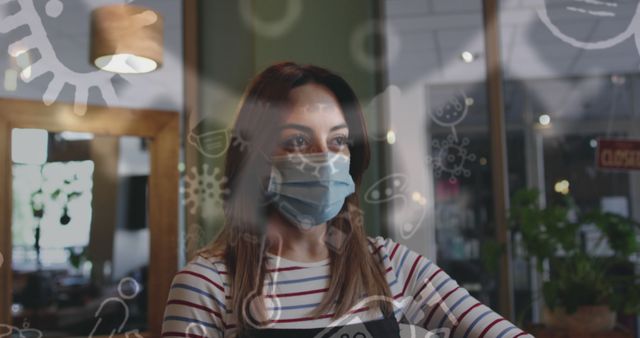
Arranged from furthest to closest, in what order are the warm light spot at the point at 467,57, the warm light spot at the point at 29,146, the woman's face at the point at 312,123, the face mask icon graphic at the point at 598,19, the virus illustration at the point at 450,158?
the warm light spot at the point at 467,57 → the virus illustration at the point at 450,158 → the face mask icon graphic at the point at 598,19 → the warm light spot at the point at 29,146 → the woman's face at the point at 312,123

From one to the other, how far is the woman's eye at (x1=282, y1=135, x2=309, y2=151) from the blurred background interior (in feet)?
1.44

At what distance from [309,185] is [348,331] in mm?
294

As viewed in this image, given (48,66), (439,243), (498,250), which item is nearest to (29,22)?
(48,66)

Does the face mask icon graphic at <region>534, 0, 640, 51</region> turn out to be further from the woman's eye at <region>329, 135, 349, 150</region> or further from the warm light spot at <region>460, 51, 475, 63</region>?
the woman's eye at <region>329, 135, 349, 150</region>

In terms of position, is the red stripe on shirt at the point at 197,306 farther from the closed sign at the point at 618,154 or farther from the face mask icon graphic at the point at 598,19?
the closed sign at the point at 618,154

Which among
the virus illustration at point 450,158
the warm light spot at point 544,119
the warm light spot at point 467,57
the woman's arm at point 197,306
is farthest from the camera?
the warm light spot at point 544,119

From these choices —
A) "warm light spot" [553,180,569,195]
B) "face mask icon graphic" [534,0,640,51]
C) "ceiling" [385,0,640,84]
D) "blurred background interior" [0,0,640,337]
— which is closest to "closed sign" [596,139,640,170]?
"blurred background interior" [0,0,640,337]

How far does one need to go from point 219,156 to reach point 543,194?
187 cm

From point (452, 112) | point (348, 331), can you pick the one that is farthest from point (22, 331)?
point (452, 112)

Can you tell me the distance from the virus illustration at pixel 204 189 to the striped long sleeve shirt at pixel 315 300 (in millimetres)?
529

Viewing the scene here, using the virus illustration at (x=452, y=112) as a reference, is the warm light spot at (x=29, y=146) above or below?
below

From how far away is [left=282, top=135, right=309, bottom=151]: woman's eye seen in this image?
1.39m

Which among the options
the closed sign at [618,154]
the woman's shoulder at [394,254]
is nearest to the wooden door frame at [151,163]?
the woman's shoulder at [394,254]

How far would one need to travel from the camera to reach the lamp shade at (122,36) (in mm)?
1809
